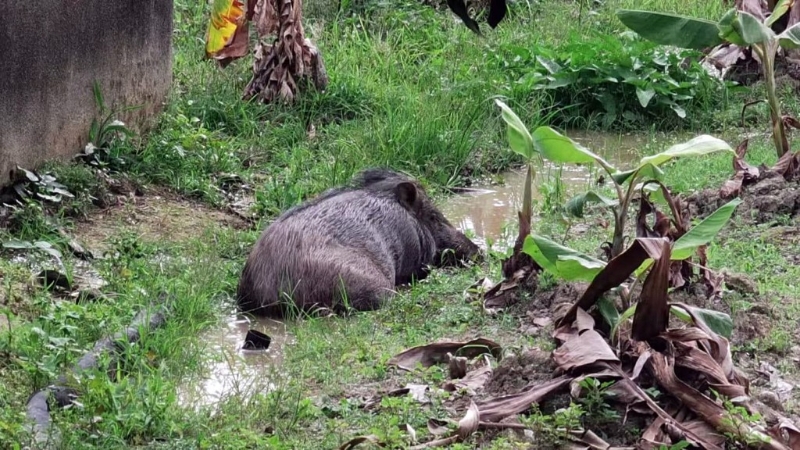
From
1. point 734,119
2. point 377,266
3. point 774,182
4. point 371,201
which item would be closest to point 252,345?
point 377,266

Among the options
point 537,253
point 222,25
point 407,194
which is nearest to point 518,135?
point 537,253

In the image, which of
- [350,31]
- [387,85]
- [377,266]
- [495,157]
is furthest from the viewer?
[350,31]

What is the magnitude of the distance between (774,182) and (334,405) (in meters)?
3.58

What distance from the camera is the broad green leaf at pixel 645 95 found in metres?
9.08

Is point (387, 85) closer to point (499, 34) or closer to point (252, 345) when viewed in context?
point (499, 34)

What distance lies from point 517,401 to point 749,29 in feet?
10.5

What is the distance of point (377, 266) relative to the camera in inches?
246

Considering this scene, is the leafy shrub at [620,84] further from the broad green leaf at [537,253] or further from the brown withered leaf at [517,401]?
the brown withered leaf at [517,401]

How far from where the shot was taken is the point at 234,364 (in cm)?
521

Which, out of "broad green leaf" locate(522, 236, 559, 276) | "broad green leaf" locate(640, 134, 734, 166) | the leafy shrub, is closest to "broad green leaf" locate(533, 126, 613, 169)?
"broad green leaf" locate(640, 134, 734, 166)

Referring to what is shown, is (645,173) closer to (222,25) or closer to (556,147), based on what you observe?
(556,147)

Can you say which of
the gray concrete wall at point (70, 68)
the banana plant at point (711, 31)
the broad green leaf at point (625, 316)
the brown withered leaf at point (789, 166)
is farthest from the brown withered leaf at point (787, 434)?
the gray concrete wall at point (70, 68)

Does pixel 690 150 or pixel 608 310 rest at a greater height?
pixel 690 150

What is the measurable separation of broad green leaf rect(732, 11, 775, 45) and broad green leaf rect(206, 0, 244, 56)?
3.24 metres
